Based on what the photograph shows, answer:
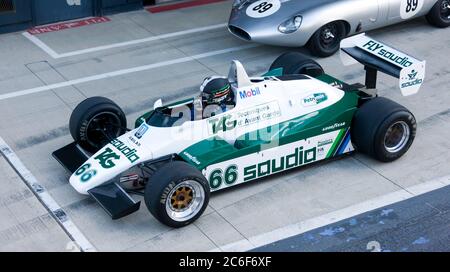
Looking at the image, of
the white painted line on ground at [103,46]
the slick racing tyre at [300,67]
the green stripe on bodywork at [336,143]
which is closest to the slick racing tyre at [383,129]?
the green stripe on bodywork at [336,143]

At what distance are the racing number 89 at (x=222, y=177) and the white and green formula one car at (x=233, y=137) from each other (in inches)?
0.5

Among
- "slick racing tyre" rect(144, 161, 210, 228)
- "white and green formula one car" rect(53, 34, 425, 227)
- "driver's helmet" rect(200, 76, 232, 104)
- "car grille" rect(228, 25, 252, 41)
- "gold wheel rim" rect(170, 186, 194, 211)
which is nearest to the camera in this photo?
"slick racing tyre" rect(144, 161, 210, 228)

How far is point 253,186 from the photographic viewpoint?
9.99 m

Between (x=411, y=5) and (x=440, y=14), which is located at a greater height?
(x=411, y=5)

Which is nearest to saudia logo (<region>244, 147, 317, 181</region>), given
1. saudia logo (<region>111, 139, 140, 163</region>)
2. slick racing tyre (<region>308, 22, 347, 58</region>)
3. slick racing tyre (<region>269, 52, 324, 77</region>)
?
saudia logo (<region>111, 139, 140, 163</region>)

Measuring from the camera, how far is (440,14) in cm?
1437

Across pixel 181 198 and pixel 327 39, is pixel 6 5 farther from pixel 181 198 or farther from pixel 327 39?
pixel 181 198

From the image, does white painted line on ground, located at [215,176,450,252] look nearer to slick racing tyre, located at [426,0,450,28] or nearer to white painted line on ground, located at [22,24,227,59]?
slick racing tyre, located at [426,0,450,28]

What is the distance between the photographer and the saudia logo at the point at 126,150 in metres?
9.45

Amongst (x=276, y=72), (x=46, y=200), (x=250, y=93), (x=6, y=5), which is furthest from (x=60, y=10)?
(x=250, y=93)

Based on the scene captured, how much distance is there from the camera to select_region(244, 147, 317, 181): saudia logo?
9797mm

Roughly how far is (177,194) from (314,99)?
2384 mm

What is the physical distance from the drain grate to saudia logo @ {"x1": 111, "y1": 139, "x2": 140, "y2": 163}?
18.2ft

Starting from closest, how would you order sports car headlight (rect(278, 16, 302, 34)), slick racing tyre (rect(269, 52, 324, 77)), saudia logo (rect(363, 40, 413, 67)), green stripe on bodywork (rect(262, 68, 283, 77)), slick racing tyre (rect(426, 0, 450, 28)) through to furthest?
saudia logo (rect(363, 40, 413, 67)), green stripe on bodywork (rect(262, 68, 283, 77)), slick racing tyre (rect(269, 52, 324, 77)), sports car headlight (rect(278, 16, 302, 34)), slick racing tyre (rect(426, 0, 450, 28))
